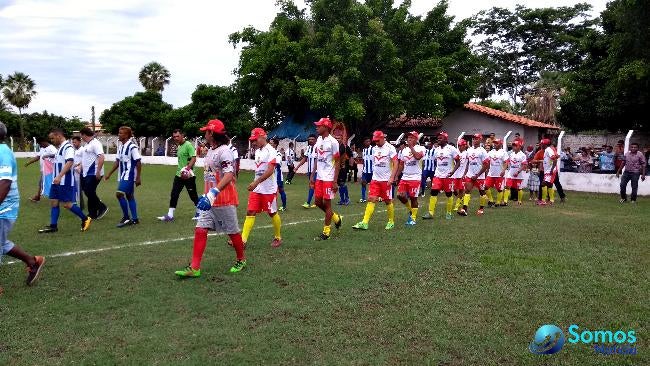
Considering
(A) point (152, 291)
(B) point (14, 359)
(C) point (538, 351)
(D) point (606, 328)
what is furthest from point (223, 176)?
(D) point (606, 328)

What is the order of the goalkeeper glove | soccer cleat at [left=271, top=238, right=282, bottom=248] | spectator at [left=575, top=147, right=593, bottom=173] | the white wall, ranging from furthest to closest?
spectator at [left=575, top=147, right=593, bottom=173] → the white wall → soccer cleat at [left=271, top=238, right=282, bottom=248] → the goalkeeper glove

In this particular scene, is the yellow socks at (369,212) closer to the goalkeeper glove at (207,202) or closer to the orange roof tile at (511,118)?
the goalkeeper glove at (207,202)

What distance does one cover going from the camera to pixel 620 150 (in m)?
18.9

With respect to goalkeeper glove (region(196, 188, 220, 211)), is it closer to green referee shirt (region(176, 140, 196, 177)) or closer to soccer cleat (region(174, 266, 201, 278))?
soccer cleat (region(174, 266, 201, 278))

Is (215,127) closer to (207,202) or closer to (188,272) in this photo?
(207,202)

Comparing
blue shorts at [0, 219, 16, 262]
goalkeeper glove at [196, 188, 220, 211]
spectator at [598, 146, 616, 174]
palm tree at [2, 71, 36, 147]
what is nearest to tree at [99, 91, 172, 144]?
palm tree at [2, 71, 36, 147]

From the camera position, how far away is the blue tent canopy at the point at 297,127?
2979cm

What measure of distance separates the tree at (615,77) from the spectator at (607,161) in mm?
2275

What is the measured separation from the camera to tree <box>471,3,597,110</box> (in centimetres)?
3859

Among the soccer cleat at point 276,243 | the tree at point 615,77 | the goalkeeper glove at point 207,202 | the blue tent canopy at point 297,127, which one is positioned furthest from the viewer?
the blue tent canopy at point 297,127

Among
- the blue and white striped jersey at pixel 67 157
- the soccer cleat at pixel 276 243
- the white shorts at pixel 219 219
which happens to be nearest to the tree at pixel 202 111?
the blue and white striped jersey at pixel 67 157

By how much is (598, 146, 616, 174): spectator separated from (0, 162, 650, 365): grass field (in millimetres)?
11360

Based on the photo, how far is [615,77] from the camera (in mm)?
19656

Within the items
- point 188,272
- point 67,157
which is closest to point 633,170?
point 188,272
